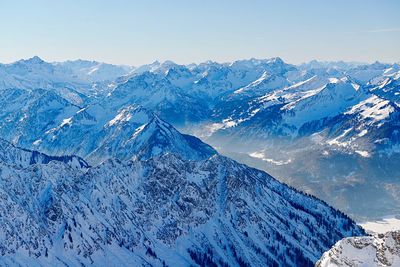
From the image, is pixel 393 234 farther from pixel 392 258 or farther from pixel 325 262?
pixel 325 262

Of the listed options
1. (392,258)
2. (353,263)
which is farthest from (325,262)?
(392,258)

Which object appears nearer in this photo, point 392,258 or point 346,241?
point 392,258

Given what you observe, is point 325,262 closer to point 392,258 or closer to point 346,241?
point 346,241

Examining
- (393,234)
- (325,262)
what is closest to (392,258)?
(393,234)

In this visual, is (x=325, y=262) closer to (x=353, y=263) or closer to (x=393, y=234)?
(x=353, y=263)
